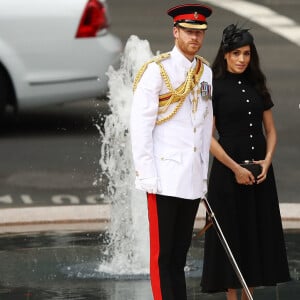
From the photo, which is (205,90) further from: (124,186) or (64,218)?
(64,218)

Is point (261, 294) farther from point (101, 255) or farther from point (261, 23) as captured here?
point (261, 23)

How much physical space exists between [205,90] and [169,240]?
2.50ft

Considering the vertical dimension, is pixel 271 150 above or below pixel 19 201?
above

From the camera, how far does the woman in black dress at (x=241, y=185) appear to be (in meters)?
8.12

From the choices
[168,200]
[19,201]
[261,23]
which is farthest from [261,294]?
[261,23]

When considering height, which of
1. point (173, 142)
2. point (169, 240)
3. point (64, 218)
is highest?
point (173, 142)

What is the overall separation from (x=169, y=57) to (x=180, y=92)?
18 centimetres

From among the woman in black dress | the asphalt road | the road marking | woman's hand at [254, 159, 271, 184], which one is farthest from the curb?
the road marking

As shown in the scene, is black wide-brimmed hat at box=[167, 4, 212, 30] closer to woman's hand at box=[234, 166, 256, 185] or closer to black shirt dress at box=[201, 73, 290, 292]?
black shirt dress at box=[201, 73, 290, 292]

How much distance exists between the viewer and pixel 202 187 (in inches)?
297

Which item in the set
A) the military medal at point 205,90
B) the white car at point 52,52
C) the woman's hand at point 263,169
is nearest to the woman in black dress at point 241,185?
the woman's hand at point 263,169

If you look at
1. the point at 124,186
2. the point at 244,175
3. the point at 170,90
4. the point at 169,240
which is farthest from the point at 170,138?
the point at 124,186

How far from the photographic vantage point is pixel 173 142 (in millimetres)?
7441

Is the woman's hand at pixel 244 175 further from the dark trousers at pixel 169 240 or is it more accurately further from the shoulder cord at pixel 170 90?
Result: the shoulder cord at pixel 170 90
